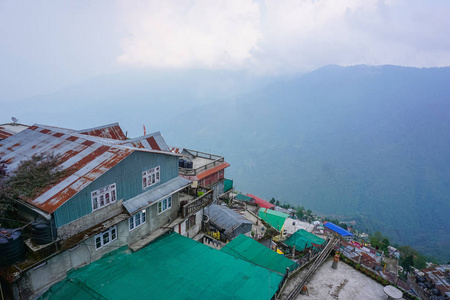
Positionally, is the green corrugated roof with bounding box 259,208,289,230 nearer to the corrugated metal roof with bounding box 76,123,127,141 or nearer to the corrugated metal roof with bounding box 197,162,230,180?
the corrugated metal roof with bounding box 197,162,230,180

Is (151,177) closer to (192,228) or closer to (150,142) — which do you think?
(150,142)

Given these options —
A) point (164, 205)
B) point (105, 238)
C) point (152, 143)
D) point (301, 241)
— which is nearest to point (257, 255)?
point (164, 205)

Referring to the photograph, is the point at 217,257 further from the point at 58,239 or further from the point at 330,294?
the point at 58,239

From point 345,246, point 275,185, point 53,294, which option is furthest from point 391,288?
point 275,185

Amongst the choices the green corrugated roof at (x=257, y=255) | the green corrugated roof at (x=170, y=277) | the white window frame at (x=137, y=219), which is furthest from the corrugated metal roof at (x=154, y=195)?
the green corrugated roof at (x=257, y=255)

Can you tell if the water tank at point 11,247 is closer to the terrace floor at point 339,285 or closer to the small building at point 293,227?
the terrace floor at point 339,285

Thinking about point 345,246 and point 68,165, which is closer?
point 68,165
